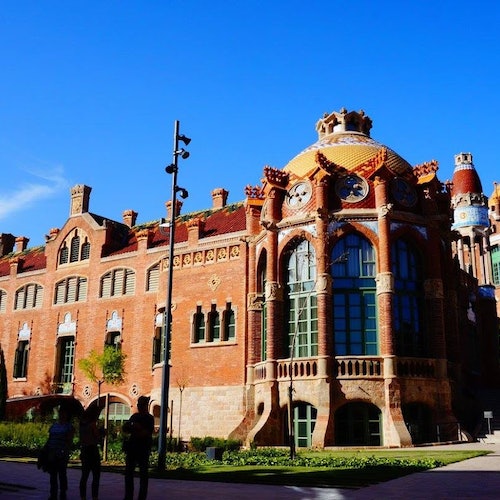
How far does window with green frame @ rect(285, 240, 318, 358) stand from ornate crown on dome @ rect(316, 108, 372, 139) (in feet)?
27.7

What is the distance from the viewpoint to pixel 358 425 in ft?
86.8

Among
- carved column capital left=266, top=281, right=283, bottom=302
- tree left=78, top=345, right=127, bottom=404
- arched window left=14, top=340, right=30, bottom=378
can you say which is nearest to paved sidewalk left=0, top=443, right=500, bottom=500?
carved column capital left=266, top=281, right=283, bottom=302

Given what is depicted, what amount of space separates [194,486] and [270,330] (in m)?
15.7

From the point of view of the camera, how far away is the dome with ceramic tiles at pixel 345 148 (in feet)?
100

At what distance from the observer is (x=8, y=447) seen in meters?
24.9

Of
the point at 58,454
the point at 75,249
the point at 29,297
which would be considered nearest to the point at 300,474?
the point at 58,454

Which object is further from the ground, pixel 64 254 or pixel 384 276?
pixel 64 254

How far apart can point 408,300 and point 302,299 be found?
4749mm

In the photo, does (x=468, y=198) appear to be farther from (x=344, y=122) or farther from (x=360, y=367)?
(x=360, y=367)

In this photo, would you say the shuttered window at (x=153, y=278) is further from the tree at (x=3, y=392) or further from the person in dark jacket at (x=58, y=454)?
the person in dark jacket at (x=58, y=454)

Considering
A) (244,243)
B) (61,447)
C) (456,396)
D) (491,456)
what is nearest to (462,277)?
(456,396)

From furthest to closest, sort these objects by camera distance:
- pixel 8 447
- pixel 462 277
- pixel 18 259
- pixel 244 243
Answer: pixel 18 259 < pixel 462 277 < pixel 244 243 < pixel 8 447

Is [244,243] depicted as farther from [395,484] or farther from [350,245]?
[395,484]

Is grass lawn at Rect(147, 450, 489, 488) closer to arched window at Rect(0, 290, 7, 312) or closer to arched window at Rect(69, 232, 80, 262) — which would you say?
arched window at Rect(69, 232, 80, 262)
